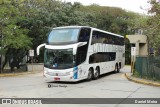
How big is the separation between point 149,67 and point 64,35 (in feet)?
23.1

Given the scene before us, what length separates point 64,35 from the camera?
69.2 feet

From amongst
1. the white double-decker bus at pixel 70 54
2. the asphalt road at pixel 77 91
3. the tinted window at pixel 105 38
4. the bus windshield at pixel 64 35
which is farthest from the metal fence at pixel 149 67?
the bus windshield at pixel 64 35

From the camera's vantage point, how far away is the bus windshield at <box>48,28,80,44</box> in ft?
68.2

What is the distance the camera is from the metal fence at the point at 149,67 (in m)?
22.3

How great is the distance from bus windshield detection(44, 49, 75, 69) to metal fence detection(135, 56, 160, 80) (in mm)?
6316

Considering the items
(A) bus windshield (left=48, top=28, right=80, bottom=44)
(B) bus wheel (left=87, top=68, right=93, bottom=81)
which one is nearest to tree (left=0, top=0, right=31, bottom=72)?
(A) bus windshield (left=48, top=28, right=80, bottom=44)

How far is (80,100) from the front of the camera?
13.3 m

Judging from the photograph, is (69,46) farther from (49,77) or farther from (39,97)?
(39,97)

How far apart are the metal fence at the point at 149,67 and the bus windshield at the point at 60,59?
6.32m

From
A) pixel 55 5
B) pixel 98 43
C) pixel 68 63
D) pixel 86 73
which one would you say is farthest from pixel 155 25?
pixel 55 5

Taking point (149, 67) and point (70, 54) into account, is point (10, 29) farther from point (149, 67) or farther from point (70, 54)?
point (149, 67)

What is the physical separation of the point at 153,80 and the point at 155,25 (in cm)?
533

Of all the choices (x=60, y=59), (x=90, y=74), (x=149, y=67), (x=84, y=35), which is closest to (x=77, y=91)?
(x=60, y=59)

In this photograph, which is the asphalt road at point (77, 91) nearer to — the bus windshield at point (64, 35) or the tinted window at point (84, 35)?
the bus windshield at point (64, 35)
